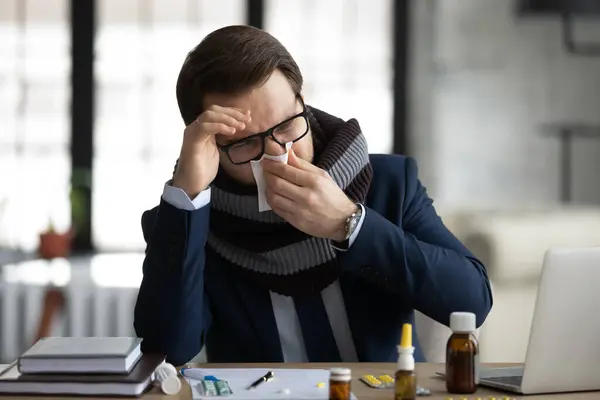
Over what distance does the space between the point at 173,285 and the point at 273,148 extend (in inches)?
11.7

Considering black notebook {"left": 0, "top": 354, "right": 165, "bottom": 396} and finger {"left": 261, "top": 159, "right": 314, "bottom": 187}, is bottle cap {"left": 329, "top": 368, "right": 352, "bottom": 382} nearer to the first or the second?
black notebook {"left": 0, "top": 354, "right": 165, "bottom": 396}

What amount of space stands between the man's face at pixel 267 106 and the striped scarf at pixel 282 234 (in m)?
0.07

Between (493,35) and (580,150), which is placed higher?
(493,35)

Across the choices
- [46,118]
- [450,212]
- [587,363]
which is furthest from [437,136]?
[587,363]

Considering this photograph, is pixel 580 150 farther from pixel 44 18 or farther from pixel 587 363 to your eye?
pixel 587 363

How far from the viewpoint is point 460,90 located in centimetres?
423

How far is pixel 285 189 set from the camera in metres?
1.55

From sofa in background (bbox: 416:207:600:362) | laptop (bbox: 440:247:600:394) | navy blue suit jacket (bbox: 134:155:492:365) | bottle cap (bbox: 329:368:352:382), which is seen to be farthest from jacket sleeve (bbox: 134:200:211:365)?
sofa in background (bbox: 416:207:600:362)

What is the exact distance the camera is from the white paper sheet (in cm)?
127

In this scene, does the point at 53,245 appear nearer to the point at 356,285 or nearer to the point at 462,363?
the point at 356,285

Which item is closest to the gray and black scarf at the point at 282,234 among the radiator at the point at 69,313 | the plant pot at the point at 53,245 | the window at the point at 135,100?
the radiator at the point at 69,313

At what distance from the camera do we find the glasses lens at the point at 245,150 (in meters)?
1.63

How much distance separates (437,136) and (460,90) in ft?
0.76

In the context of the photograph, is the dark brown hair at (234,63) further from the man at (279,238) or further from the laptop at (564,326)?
the laptop at (564,326)
